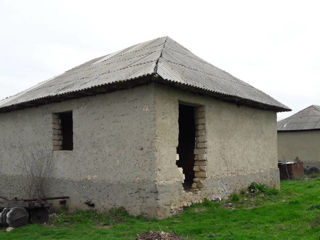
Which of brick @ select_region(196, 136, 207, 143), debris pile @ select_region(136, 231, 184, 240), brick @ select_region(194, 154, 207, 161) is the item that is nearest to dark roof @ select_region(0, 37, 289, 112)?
brick @ select_region(196, 136, 207, 143)

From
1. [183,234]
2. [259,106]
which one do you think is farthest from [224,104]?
[183,234]

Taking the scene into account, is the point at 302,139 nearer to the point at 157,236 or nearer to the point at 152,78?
the point at 152,78

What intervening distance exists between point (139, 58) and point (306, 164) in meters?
13.4

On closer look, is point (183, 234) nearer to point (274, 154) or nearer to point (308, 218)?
point (308, 218)

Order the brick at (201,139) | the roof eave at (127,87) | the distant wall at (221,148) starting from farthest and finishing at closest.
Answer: the brick at (201,139), the distant wall at (221,148), the roof eave at (127,87)

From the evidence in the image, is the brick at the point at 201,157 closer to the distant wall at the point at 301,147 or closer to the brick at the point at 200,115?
the brick at the point at 200,115

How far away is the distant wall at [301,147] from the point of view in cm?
1862

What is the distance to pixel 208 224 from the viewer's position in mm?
6684

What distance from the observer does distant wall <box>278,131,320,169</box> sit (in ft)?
61.1

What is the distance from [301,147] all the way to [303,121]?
1562mm

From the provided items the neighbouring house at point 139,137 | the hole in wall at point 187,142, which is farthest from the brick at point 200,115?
the hole in wall at point 187,142

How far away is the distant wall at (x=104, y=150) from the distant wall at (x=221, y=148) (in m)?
0.32

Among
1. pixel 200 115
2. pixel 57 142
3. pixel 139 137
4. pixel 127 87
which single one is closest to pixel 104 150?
pixel 139 137

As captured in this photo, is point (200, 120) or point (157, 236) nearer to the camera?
point (157, 236)
